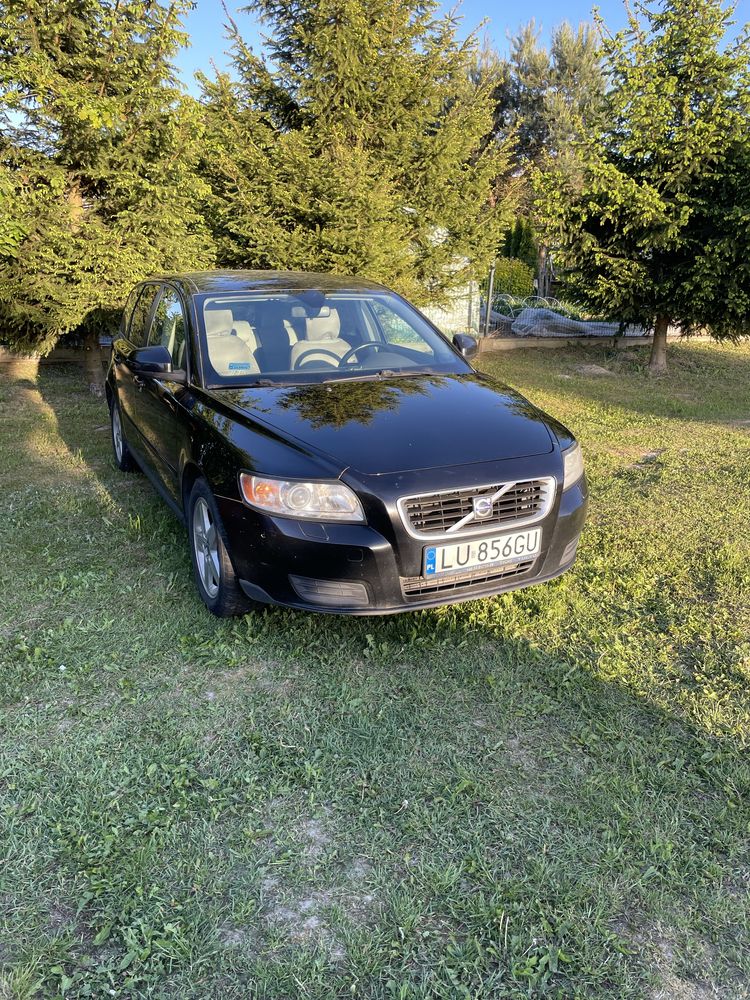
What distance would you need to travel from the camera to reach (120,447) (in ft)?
18.8

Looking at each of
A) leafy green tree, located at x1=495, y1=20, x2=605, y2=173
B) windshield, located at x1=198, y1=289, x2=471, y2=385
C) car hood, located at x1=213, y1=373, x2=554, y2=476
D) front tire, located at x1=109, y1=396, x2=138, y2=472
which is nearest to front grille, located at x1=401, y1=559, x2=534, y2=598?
car hood, located at x1=213, y1=373, x2=554, y2=476

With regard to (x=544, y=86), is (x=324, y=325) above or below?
below

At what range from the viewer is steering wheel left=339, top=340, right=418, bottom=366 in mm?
3911

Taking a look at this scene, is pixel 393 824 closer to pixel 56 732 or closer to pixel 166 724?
pixel 166 724

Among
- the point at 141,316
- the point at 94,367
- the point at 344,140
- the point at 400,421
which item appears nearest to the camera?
the point at 400,421

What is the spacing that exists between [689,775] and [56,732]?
2.32 meters

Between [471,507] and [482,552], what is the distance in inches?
8.0

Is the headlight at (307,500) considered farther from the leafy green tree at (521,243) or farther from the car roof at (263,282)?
the leafy green tree at (521,243)

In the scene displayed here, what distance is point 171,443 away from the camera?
3.86 metres

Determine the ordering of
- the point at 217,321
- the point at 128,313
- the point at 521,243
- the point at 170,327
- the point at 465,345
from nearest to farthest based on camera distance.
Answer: the point at 217,321 < the point at 170,327 < the point at 465,345 < the point at 128,313 < the point at 521,243

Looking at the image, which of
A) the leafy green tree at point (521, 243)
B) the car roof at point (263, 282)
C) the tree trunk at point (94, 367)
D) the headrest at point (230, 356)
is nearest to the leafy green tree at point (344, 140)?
the tree trunk at point (94, 367)

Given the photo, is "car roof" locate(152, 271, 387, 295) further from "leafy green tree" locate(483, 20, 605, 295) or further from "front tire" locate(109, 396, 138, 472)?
"leafy green tree" locate(483, 20, 605, 295)

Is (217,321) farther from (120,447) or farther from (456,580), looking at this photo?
(120,447)

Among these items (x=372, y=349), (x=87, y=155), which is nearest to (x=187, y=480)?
(x=372, y=349)
